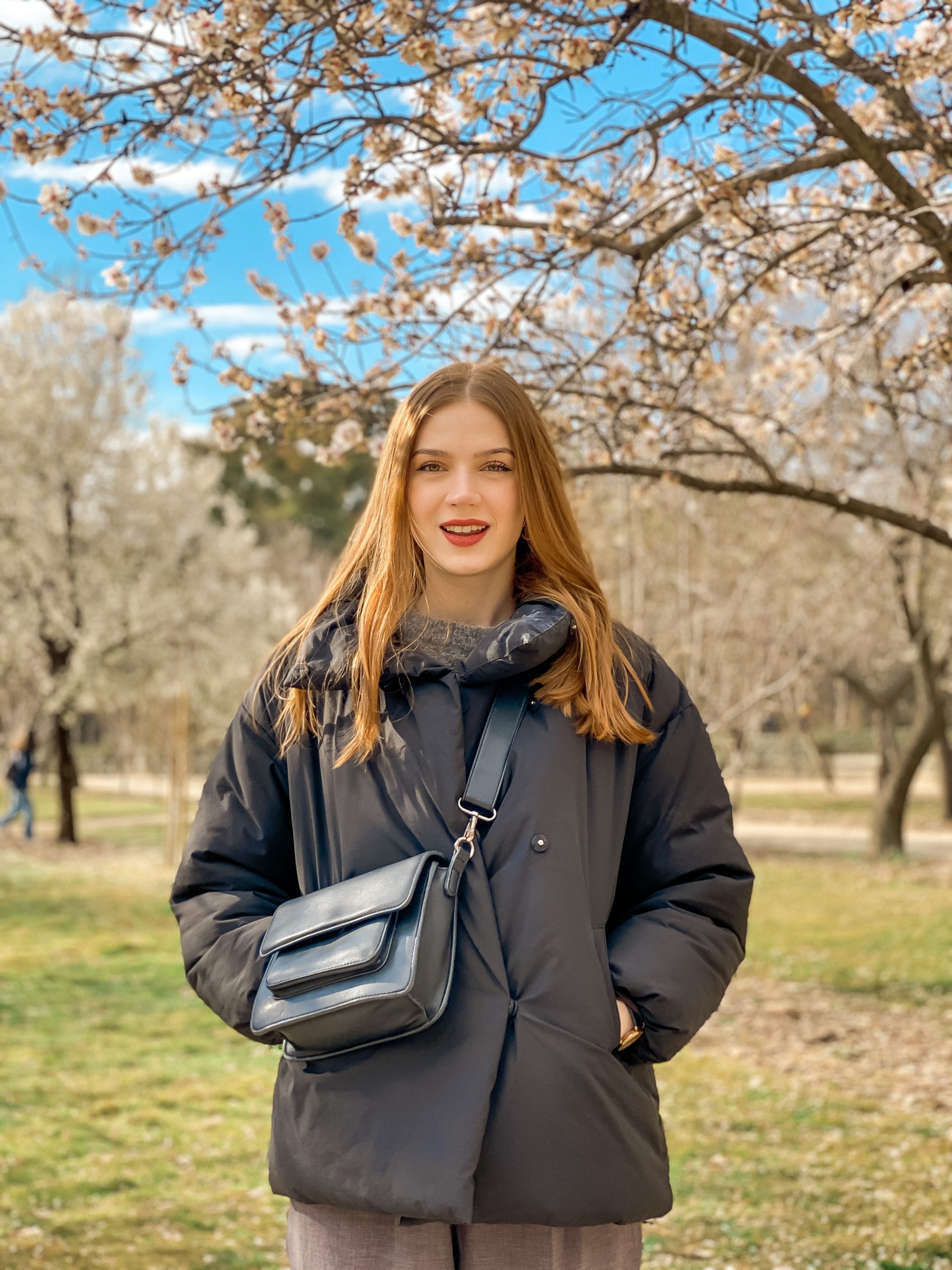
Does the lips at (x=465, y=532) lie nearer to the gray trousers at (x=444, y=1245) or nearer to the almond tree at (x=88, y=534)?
the gray trousers at (x=444, y=1245)

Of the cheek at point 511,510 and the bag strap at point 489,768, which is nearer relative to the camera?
the bag strap at point 489,768

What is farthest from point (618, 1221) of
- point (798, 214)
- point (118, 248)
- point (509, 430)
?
point (798, 214)

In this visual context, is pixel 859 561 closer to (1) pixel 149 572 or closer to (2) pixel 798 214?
(2) pixel 798 214

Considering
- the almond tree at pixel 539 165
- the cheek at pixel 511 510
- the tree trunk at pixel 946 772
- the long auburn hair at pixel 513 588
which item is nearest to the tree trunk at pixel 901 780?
the tree trunk at pixel 946 772

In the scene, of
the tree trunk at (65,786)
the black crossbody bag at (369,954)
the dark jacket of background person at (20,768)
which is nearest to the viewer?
the black crossbody bag at (369,954)

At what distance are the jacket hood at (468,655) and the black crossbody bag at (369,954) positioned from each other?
0.20m

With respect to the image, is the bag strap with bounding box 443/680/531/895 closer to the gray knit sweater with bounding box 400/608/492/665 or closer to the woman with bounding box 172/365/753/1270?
the woman with bounding box 172/365/753/1270

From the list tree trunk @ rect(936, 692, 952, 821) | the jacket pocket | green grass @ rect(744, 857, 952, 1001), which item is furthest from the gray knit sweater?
tree trunk @ rect(936, 692, 952, 821)

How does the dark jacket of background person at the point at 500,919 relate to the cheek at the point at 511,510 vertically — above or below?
below

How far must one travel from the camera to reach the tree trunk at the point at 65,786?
19.8 meters

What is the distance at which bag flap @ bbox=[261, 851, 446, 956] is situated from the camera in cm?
183

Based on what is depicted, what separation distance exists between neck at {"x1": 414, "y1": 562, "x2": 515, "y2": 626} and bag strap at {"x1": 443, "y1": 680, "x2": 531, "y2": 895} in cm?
25

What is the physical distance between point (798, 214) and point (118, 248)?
10.8ft

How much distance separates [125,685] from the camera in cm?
2083
